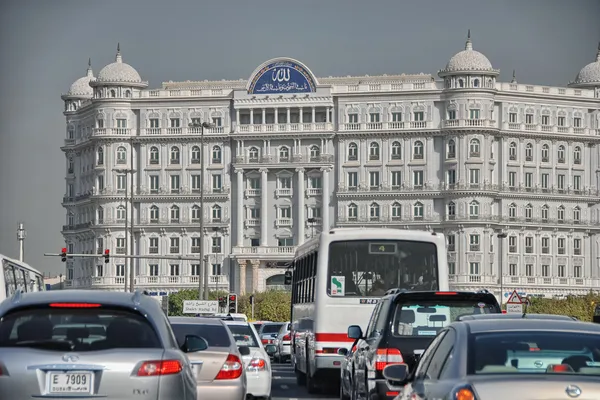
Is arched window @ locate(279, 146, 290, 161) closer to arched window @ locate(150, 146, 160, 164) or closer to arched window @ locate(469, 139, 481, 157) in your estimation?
arched window @ locate(150, 146, 160, 164)

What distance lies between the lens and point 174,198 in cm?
16238

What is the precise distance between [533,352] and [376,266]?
19.0 meters

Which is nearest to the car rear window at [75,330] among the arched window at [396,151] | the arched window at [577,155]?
the arched window at [396,151]

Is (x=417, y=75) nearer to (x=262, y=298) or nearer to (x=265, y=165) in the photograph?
(x=265, y=165)

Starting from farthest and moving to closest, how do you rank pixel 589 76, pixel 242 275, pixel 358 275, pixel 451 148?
pixel 589 76 → pixel 451 148 → pixel 242 275 → pixel 358 275

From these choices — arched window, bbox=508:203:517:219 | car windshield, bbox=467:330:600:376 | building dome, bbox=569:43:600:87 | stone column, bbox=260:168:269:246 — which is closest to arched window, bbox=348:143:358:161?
stone column, bbox=260:168:269:246

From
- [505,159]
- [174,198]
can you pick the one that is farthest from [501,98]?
[174,198]

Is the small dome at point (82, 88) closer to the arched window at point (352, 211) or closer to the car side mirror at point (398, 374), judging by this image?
the arched window at point (352, 211)

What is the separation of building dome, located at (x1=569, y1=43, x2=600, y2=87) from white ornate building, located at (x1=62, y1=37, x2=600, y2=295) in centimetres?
25

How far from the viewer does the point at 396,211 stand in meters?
159

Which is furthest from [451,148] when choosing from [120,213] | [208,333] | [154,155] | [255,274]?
[208,333]

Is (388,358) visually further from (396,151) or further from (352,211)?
(396,151)

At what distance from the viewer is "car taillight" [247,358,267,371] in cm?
2530

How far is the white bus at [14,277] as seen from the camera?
1264 inches
